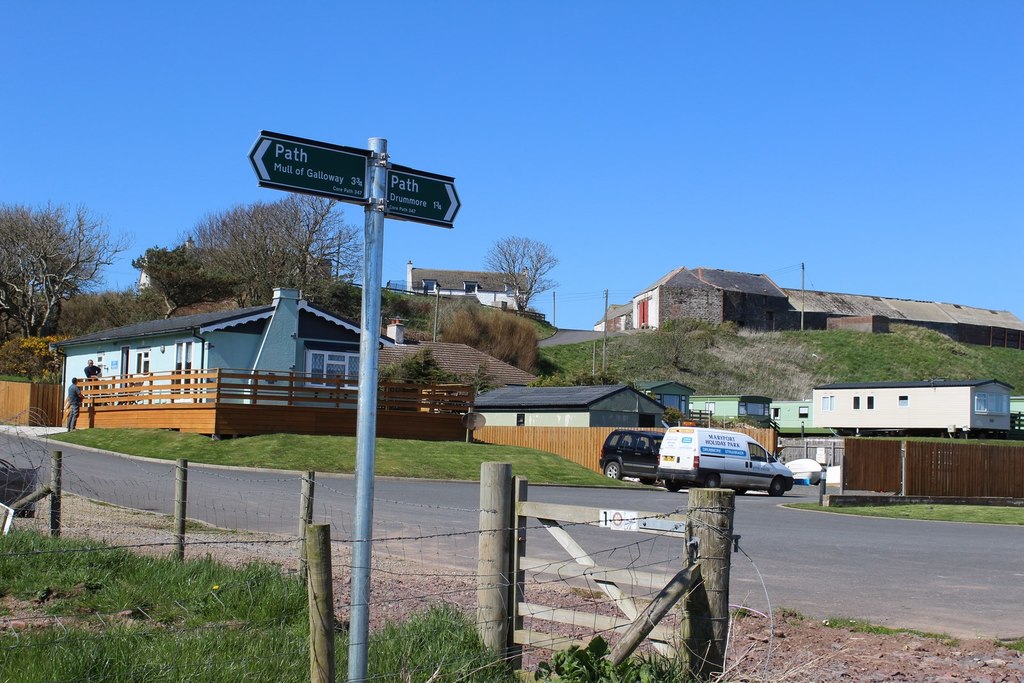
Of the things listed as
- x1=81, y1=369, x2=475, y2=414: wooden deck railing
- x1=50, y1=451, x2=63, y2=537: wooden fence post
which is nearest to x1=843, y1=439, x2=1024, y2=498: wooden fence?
x1=81, y1=369, x2=475, y2=414: wooden deck railing

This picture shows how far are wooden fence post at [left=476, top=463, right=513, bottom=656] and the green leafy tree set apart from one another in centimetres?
6219

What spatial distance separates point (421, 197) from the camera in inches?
213

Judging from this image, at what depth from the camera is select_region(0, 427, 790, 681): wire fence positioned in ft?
21.1

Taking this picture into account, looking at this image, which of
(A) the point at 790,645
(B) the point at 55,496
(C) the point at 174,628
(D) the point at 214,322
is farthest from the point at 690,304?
(C) the point at 174,628

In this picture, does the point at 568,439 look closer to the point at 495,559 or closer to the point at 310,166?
the point at 495,559

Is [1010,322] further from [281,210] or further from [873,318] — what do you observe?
[281,210]

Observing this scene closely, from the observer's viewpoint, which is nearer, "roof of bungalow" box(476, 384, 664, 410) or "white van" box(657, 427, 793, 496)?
"white van" box(657, 427, 793, 496)

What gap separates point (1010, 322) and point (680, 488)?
9528 centimetres

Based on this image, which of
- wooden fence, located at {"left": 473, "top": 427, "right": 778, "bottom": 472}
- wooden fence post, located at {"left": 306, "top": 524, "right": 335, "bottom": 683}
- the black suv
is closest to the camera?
wooden fence post, located at {"left": 306, "top": 524, "right": 335, "bottom": 683}

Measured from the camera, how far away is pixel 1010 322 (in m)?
114

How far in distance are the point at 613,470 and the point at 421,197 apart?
3041 cm

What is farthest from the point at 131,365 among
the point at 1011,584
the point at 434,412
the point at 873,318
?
the point at 873,318

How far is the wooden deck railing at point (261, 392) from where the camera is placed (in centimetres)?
3331

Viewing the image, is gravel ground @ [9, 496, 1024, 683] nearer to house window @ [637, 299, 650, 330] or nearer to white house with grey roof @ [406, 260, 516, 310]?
house window @ [637, 299, 650, 330]
